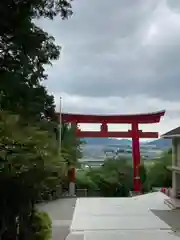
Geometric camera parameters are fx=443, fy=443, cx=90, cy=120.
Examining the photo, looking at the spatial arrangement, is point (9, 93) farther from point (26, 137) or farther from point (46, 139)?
point (26, 137)

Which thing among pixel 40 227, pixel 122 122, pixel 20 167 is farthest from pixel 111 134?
pixel 20 167

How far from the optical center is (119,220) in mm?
17281

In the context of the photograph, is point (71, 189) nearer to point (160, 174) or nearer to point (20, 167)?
point (160, 174)

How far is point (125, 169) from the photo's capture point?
32.7m

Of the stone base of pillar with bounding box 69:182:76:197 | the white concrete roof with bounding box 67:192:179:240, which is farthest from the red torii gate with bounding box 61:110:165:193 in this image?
the white concrete roof with bounding box 67:192:179:240

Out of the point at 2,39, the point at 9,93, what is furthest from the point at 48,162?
the point at 2,39

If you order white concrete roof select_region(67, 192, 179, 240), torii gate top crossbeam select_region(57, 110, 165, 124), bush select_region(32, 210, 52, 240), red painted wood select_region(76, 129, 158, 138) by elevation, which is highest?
torii gate top crossbeam select_region(57, 110, 165, 124)

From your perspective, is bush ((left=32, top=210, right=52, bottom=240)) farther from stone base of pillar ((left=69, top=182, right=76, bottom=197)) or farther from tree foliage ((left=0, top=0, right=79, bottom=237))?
stone base of pillar ((left=69, top=182, right=76, bottom=197))

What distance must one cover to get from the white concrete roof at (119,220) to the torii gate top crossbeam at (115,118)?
5.62m

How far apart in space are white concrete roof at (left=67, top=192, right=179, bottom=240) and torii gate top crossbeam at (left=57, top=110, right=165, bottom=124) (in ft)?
18.5

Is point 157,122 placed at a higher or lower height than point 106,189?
higher

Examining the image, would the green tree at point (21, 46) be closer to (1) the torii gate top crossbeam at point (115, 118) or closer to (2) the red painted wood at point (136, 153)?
(1) the torii gate top crossbeam at point (115, 118)

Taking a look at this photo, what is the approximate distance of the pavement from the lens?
46.9 ft

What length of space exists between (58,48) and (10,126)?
5491 mm
